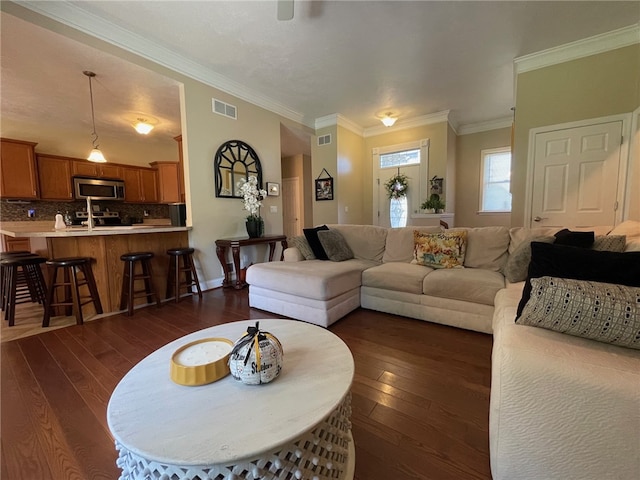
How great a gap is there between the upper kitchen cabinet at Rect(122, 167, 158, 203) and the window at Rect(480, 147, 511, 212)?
24.7 ft

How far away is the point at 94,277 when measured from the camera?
2.75 m

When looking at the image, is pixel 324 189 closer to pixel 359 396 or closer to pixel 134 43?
pixel 134 43

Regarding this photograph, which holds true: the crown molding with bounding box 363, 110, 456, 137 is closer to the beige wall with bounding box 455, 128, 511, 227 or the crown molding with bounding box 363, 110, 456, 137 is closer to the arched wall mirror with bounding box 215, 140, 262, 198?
the beige wall with bounding box 455, 128, 511, 227

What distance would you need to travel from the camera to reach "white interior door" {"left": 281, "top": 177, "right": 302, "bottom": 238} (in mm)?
7328

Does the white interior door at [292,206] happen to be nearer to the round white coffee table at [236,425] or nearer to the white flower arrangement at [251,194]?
the white flower arrangement at [251,194]

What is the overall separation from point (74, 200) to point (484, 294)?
279 inches

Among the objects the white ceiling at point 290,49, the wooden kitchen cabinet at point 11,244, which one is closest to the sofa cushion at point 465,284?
the white ceiling at point 290,49

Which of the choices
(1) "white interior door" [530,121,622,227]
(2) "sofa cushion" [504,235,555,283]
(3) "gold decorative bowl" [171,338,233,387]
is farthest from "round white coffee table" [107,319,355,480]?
(1) "white interior door" [530,121,622,227]

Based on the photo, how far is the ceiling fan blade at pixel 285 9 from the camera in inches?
78.4

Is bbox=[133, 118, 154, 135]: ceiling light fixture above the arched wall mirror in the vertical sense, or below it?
above

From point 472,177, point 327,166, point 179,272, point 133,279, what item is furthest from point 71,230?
point 472,177

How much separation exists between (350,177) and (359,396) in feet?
15.5

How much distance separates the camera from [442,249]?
2.72 m

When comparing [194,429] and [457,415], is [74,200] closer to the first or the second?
[194,429]
